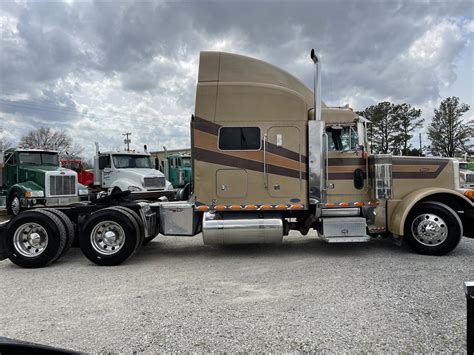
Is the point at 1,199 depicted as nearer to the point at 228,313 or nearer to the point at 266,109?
the point at 266,109

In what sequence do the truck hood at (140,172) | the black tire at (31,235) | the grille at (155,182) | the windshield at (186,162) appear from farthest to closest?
1. the windshield at (186,162)
2. the truck hood at (140,172)
3. the grille at (155,182)
4. the black tire at (31,235)

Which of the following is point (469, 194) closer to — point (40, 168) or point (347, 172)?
point (347, 172)

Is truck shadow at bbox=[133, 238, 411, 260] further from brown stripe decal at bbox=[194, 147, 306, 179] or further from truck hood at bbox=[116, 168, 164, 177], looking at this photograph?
truck hood at bbox=[116, 168, 164, 177]

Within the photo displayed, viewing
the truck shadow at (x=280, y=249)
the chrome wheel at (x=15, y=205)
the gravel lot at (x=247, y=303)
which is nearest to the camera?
the gravel lot at (x=247, y=303)

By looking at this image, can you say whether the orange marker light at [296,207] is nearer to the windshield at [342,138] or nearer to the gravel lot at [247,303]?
the gravel lot at [247,303]

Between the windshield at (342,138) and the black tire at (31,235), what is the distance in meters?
5.40

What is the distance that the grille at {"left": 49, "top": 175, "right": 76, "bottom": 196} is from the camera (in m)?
14.1

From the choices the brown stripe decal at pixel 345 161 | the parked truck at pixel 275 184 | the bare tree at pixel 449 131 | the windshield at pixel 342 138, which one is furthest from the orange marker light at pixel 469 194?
the bare tree at pixel 449 131

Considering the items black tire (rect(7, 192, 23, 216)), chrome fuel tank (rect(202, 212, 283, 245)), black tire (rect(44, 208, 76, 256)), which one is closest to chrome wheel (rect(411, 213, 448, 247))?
chrome fuel tank (rect(202, 212, 283, 245))

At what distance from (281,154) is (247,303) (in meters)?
3.22

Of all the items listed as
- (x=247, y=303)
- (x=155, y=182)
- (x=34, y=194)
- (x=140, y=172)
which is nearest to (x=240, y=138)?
(x=247, y=303)

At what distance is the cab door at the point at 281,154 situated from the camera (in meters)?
6.91

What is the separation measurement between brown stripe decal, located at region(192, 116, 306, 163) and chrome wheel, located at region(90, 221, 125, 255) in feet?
7.90

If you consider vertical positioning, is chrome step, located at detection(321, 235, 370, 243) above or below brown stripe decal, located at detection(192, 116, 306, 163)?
below
